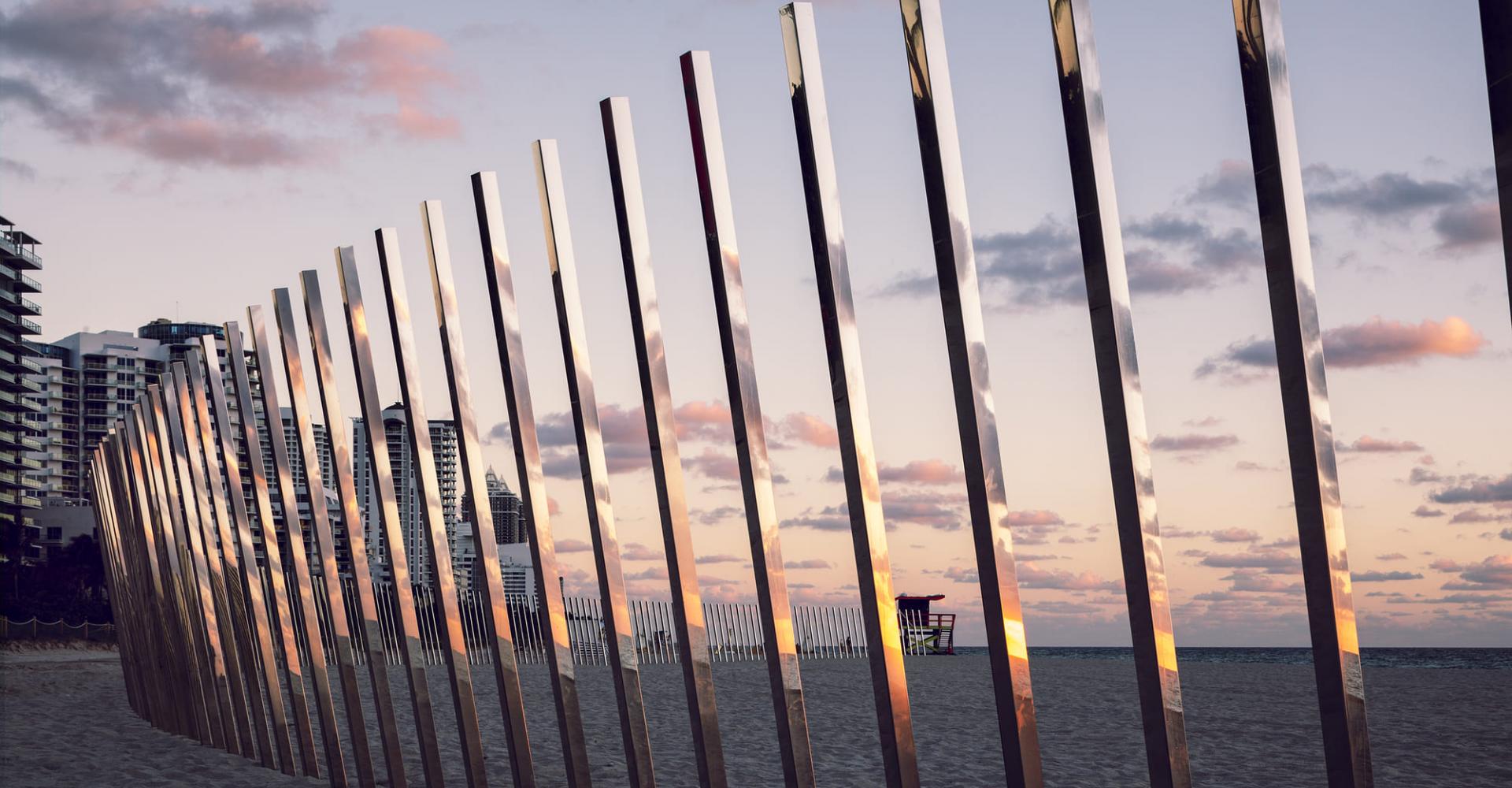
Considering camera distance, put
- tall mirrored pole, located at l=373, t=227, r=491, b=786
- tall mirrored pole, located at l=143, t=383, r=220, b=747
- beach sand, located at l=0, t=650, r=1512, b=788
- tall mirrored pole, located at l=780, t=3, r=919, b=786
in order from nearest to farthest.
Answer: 1. tall mirrored pole, located at l=780, t=3, r=919, b=786
2. tall mirrored pole, located at l=373, t=227, r=491, b=786
3. beach sand, located at l=0, t=650, r=1512, b=788
4. tall mirrored pole, located at l=143, t=383, r=220, b=747

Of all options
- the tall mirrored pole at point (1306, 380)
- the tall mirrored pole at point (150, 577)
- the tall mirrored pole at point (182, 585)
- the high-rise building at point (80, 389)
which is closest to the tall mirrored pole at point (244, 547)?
the tall mirrored pole at point (182, 585)

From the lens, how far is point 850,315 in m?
4.26

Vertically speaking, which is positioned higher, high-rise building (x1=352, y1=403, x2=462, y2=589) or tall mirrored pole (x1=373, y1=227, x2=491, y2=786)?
tall mirrored pole (x1=373, y1=227, x2=491, y2=786)

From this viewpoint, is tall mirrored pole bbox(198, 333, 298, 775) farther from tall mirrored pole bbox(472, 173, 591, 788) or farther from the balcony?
the balcony

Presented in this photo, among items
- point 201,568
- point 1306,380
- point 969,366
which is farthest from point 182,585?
point 1306,380

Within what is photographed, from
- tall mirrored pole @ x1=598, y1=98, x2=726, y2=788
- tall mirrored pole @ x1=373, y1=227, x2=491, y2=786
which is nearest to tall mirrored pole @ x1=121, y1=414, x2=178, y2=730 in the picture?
tall mirrored pole @ x1=373, y1=227, x2=491, y2=786

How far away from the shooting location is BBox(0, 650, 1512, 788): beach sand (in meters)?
9.66

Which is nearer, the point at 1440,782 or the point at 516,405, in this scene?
the point at 516,405

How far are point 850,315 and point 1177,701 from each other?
1.56m

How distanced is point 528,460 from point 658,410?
4.22ft

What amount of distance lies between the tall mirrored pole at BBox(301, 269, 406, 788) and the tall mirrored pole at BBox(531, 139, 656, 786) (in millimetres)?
2484

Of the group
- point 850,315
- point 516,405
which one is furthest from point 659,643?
point 850,315

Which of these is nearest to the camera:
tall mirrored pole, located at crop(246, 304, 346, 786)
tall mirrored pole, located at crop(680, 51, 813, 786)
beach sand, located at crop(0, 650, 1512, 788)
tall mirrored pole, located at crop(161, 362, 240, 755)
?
tall mirrored pole, located at crop(680, 51, 813, 786)

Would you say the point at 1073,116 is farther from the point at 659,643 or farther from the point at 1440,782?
the point at 659,643
